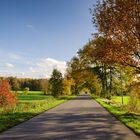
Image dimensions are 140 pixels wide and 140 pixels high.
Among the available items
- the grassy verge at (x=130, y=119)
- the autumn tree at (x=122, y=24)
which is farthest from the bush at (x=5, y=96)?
the autumn tree at (x=122, y=24)

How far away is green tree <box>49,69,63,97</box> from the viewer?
75000 millimetres

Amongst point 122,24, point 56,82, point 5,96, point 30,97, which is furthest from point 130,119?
point 30,97

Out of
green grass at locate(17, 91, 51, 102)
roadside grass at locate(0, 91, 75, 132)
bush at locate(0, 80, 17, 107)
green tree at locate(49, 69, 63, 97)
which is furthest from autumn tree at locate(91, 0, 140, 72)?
green tree at locate(49, 69, 63, 97)

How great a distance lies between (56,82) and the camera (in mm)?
75500

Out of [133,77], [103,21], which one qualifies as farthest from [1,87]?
[103,21]

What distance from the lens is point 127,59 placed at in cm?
2511

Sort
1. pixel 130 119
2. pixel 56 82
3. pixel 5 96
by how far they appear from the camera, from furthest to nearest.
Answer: pixel 56 82 → pixel 5 96 → pixel 130 119

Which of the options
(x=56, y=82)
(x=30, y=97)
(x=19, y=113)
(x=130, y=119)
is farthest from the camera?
(x=30, y=97)

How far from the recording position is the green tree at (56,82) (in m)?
75.0

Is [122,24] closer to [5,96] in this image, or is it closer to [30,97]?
[5,96]

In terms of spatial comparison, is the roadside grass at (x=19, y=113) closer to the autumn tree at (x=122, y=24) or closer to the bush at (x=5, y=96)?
the bush at (x=5, y=96)

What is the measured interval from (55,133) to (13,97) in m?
28.9

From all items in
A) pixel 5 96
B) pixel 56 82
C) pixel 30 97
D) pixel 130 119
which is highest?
pixel 56 82

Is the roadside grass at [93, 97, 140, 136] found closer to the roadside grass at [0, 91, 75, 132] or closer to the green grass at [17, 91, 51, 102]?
the roadside grass at [0, 91, 75, 132]
